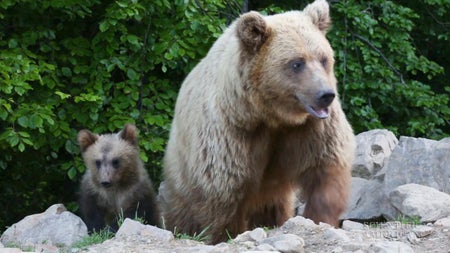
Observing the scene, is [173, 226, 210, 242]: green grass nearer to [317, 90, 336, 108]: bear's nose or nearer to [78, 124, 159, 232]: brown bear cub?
[78, 124, 159, 232]: brown bear cub

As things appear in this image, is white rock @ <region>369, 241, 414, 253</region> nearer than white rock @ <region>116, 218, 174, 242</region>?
Yes

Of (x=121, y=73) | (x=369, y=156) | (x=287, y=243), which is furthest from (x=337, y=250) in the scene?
(x=121, y=73)

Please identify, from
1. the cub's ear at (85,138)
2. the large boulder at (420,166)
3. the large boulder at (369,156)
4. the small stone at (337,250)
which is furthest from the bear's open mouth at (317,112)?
the cub's ear at (85,138)

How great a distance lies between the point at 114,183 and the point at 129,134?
1.94 feet

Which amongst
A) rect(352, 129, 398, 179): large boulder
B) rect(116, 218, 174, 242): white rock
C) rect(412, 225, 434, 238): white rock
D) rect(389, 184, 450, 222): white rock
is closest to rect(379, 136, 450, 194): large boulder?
rect(352, 129, 398, 179): large boulder

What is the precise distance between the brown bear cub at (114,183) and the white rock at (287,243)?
3082 mm

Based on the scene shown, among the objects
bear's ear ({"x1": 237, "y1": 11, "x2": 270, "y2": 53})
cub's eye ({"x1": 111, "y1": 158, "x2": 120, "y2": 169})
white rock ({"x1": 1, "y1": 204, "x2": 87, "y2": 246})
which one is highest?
bear's ear ({"x1": 237, "y1": 11, "x2": 270, "y2": 53})

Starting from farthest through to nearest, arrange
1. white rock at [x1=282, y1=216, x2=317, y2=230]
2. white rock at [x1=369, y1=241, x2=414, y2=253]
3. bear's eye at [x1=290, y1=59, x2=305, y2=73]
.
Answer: bear's eye at [x1=290, y1=59, x2=305, y2=73] < white rock at [x1=282, y1=216, x2=317, y2=230] < white rock at [x1=369, y1=241, x2=414, y2=253]

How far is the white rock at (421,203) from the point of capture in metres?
6.40

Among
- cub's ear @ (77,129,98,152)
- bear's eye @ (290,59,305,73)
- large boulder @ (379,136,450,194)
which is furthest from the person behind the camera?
cub's ear @ (77,129,98,152)

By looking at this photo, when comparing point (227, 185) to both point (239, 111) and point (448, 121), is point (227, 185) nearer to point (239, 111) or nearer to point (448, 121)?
point (239, 111)

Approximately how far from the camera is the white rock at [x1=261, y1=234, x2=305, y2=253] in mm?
5156

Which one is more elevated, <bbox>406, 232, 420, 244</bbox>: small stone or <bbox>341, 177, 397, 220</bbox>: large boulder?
<bbox>406, 232, 420, 244</bbox>: small stone

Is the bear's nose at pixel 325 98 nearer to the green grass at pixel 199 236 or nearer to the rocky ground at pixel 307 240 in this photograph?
the rocky ground at pixel 307 240
